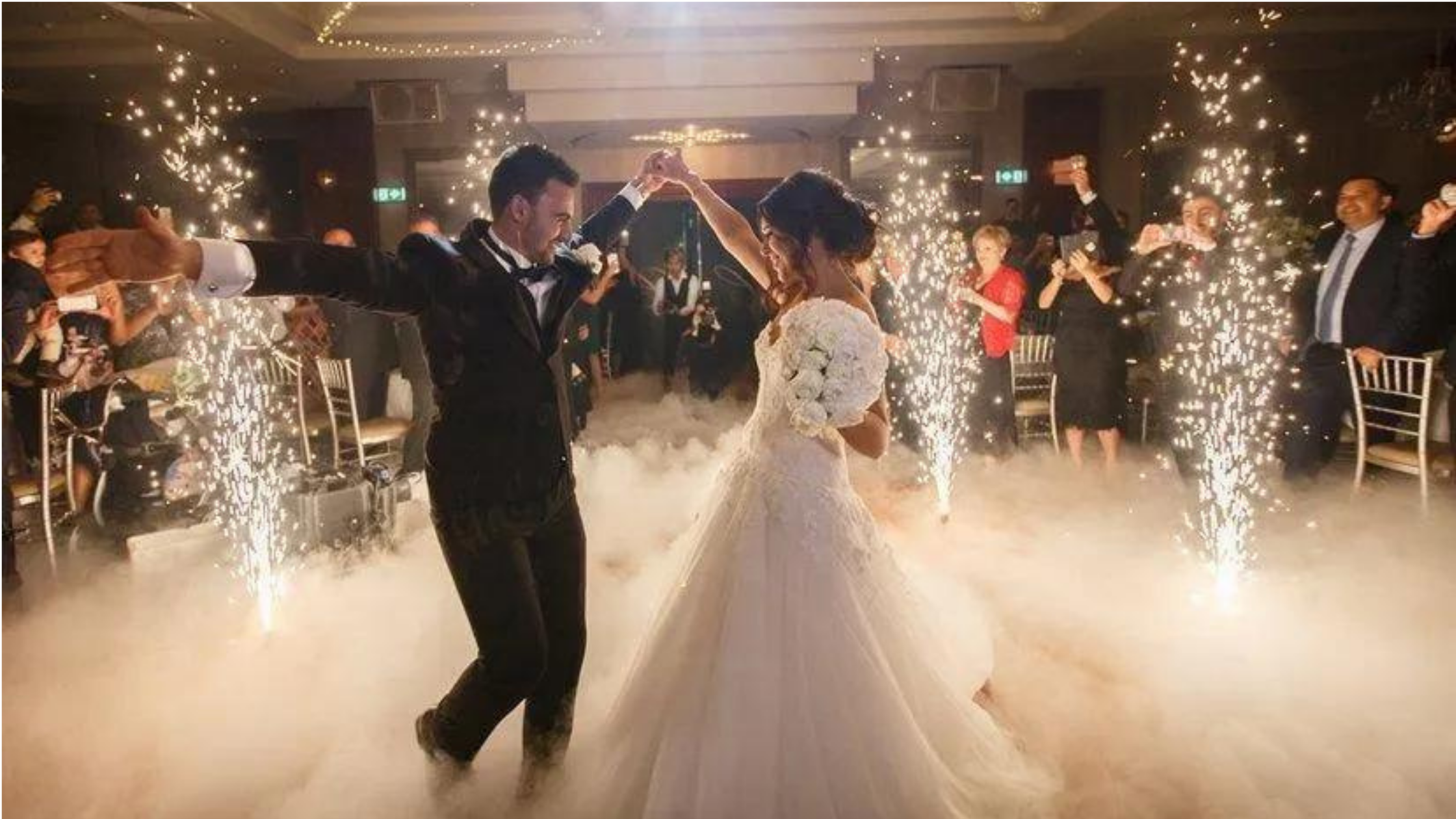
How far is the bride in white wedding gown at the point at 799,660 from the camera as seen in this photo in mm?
2143

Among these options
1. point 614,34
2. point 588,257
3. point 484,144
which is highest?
point 614,34

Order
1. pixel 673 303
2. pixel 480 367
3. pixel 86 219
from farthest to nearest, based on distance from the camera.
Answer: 1. pixel 673 303
2. pixel 86 219
3. pixel 480 367

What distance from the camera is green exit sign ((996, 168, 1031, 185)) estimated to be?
11945mm

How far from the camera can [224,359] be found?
18.4ft

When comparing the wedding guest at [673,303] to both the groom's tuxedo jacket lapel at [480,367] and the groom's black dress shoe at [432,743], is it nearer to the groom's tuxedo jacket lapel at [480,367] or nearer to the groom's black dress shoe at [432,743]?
the groom's black dress shoe at [432,743]

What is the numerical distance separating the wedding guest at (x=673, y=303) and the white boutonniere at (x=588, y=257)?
773cm

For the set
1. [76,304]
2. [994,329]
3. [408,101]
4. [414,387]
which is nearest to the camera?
[76,304]

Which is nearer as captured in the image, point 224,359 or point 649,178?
point 649,178

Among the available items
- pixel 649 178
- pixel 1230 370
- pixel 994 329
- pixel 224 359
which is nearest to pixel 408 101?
pixel 224 359

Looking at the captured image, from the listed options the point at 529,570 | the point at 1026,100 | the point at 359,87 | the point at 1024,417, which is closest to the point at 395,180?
the point at 359,87

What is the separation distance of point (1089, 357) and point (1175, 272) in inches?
27.2

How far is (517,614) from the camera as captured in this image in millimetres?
2211

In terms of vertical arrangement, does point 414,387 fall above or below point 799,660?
above

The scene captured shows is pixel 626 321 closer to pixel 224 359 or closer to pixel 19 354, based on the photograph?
pixel 224 359
